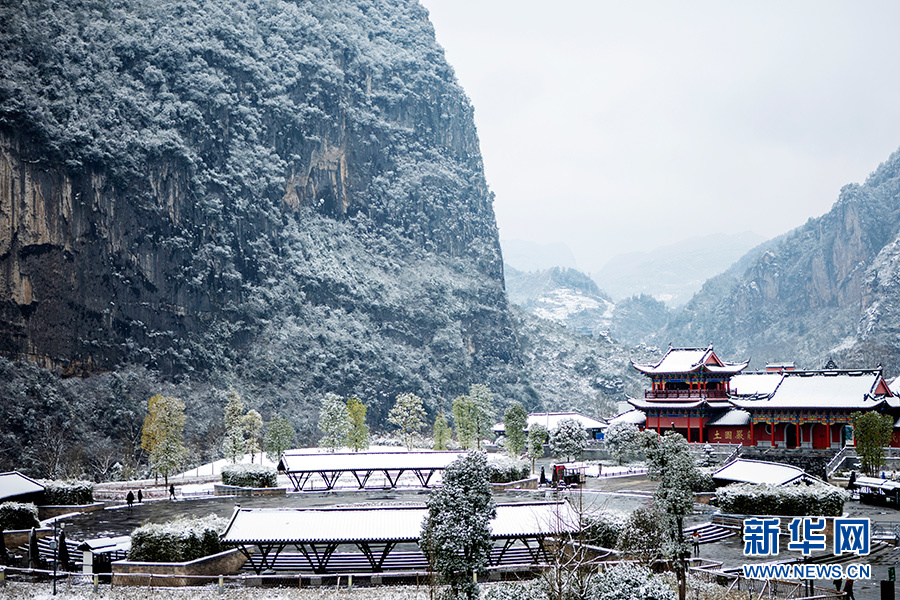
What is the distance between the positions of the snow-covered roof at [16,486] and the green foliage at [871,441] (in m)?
54.2

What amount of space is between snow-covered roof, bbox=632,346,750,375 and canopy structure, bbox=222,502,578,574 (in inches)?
1796

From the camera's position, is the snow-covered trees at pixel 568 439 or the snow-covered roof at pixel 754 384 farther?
the snow-covered roof at pixel 754 384

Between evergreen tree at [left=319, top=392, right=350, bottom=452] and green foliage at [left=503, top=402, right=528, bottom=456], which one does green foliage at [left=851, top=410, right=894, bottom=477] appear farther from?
evergreen tree at [left=319, top=392, right=350, bottom=452]

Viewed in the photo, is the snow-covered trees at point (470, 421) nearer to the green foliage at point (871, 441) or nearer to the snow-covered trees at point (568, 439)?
the snow-covered trees at point (568, 439)

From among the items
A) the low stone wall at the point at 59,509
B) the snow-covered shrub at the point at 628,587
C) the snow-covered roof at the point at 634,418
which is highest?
the snow-covered roof at the point at 634,418

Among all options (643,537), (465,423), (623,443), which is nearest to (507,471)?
(623,443)

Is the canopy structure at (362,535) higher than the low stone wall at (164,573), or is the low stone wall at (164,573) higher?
the canopy structure at (362,535)

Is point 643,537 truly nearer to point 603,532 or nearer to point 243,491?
point 603,532

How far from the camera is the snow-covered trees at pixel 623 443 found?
72062 millimetres

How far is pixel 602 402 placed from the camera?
18050 cm

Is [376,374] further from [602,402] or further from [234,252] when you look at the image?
[602,402]

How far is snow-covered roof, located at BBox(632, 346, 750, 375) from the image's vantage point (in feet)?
260

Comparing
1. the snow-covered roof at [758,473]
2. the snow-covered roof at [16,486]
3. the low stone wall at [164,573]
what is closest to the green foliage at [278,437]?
the snow-covered roof at [16,486]

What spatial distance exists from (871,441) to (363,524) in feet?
121
